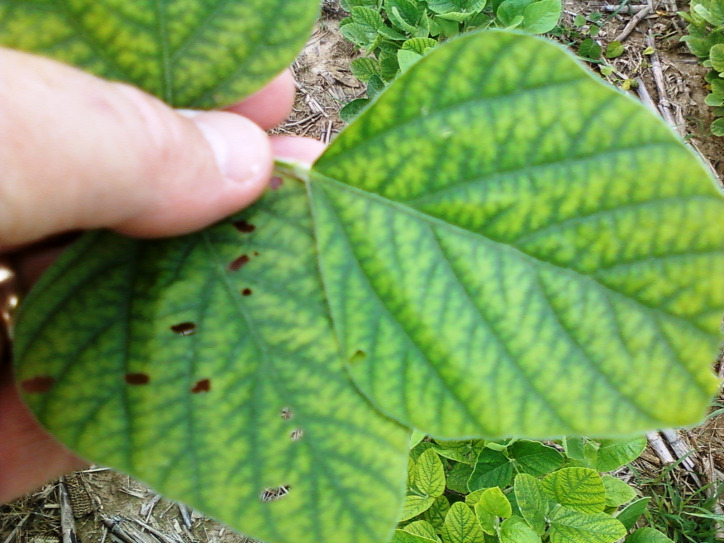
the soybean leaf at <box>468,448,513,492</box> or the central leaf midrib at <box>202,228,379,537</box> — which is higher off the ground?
the central leaf midrib at <box>202,228,379,537</box>

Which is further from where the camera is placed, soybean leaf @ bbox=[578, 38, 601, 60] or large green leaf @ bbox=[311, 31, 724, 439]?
soybean leaf @ bbox=[578, 38, 601, 60]

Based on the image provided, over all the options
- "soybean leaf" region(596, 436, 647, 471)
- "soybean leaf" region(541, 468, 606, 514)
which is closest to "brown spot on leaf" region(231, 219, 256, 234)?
"soybean leaf" region(541, 468, 606, 514)

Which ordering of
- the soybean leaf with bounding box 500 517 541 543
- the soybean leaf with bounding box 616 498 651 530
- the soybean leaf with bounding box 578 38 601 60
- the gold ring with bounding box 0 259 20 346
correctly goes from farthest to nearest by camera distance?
the soybean leaf with bounding box 578 38 601 60 < the soybean leaf with bounding box 616 498 651 530 < the soybean leaf with bounding box 500 517 541 543 < the gold ring with bounding box 0 259 20 346

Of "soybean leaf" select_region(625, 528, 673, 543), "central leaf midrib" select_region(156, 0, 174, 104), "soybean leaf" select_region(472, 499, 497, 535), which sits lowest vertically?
"soybean leaf" select_region(625, 528, 673, 543)

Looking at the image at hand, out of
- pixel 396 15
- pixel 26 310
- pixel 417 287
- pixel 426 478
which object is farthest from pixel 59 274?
pixel 396 15

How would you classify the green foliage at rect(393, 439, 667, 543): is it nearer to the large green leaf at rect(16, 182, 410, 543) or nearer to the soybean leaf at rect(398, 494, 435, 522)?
the soybean leaf at rect(398, 494, 435, 522)

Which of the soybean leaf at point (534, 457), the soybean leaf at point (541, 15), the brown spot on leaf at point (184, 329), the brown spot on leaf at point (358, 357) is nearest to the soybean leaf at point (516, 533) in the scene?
the soybean leaf at point (534, 457)

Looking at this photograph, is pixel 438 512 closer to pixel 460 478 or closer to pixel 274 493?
pixel 460 478
